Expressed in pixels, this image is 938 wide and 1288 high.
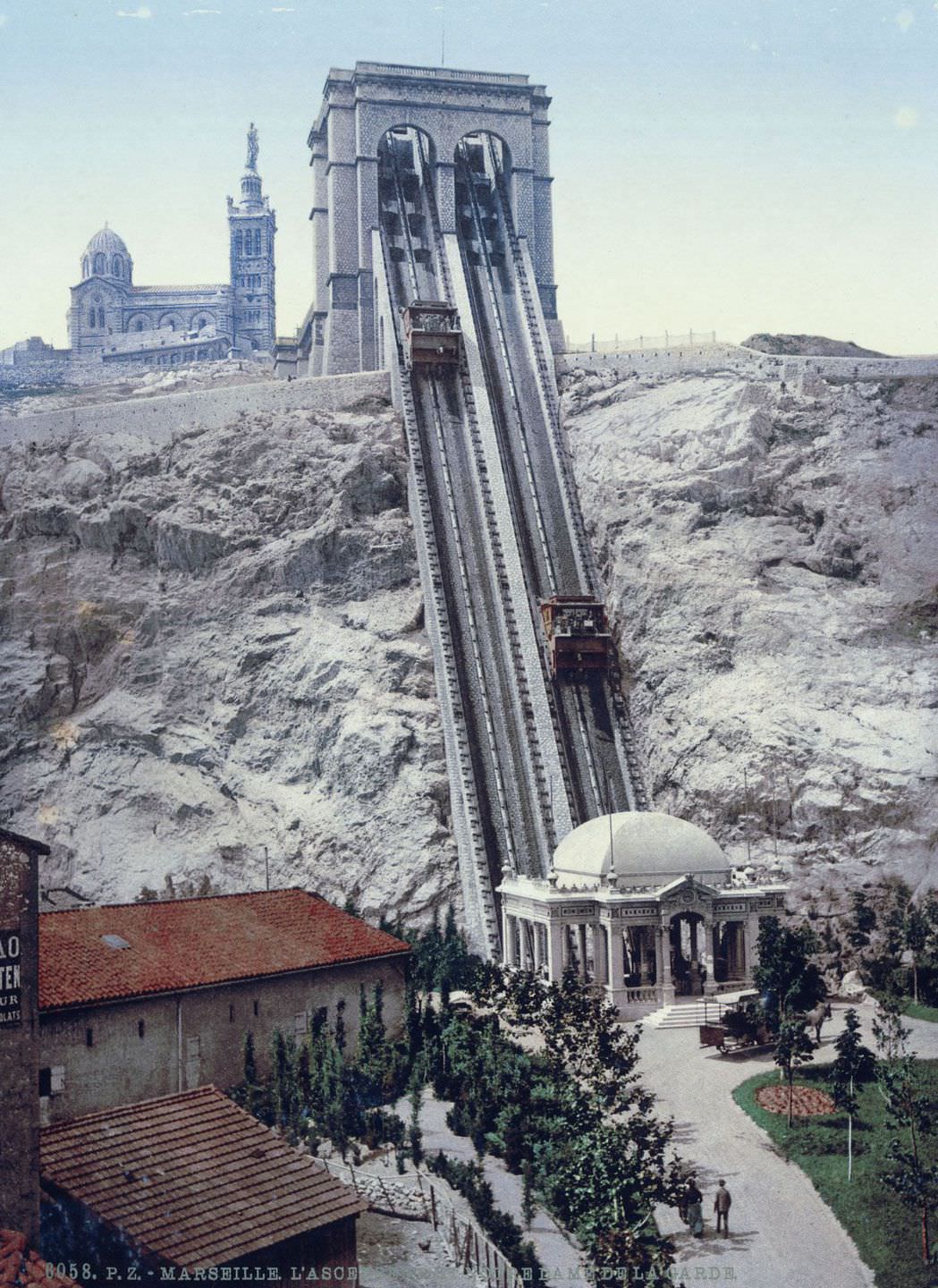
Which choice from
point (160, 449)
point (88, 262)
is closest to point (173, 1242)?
point (160, 449)

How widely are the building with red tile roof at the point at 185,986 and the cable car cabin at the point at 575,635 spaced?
31057 mm

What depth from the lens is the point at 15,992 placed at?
28.5 metres

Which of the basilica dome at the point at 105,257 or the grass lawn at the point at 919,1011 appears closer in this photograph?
the grass lawn at the point at 919,1011

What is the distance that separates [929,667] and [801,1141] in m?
38.9

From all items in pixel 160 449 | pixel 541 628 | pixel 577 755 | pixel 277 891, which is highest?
pixel 160 449

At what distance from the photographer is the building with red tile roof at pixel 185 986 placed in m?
43.3

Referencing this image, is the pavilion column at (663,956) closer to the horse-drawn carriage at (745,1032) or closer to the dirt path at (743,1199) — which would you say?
the horse-drawn carriage at (745,1032)

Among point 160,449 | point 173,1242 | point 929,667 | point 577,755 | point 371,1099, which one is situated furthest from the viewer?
point 160,449

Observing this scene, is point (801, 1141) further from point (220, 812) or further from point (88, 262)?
point (88, 262)

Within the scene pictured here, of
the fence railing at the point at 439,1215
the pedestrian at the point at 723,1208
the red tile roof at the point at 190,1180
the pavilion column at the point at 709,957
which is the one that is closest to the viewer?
the red tile roof at the point at 190,1180

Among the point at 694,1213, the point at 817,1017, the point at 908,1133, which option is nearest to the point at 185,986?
the point at 694,1213

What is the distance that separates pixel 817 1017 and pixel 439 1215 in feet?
64.4

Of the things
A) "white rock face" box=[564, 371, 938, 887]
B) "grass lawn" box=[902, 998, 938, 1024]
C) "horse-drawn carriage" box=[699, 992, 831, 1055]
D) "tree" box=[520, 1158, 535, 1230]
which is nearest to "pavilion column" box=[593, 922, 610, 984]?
"horse-drawn carriage" box=[699, 992, 831, 1055]

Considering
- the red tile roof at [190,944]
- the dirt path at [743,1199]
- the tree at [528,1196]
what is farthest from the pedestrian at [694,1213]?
the red tile roof at [190,944]
